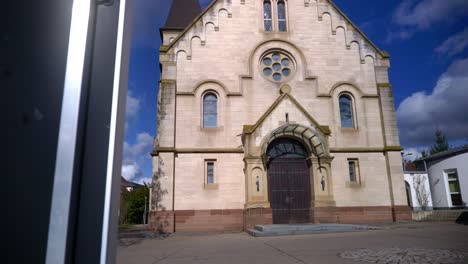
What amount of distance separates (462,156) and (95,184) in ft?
75.3

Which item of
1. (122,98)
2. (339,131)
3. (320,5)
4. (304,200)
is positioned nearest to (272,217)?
(304,200)

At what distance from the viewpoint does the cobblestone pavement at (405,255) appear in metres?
4.80

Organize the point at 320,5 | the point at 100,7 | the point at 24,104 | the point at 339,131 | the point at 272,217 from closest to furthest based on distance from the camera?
the point at 24,104, the point at 100,7, the point at 272,217, the point at 339,131, the point at 320,5

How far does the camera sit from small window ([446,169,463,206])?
19.5 m

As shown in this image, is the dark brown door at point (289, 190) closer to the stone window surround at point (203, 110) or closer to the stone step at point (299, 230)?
the stone step at point (299, 230)

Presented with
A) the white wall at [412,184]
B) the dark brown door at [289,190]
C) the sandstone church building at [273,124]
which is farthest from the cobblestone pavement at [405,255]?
the white wall at [412,184]

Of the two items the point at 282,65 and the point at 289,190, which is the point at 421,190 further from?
the point at 282,65

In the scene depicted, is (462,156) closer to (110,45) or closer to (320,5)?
(320,5)

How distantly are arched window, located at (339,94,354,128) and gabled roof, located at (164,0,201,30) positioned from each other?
18998 mm

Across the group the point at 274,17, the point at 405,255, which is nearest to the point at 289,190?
the point at 405,255

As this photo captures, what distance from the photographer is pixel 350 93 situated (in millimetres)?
16562

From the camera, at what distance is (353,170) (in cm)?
1579

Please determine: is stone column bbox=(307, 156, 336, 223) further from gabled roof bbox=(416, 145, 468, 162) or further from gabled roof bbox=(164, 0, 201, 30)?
gabled roof bbox=(164, 0, 201, 30)

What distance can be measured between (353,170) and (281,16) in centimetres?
954
